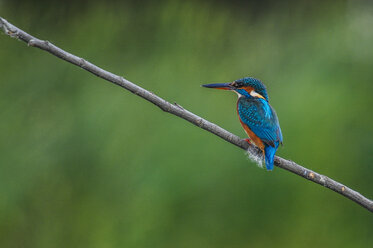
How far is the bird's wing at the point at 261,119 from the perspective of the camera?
1.74 metres

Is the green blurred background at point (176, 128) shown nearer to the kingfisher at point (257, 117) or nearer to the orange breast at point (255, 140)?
the kingfisher at point (257, 117)

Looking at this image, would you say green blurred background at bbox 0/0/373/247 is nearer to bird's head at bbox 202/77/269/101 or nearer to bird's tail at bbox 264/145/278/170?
bird's head at bbox 202/77/269/101

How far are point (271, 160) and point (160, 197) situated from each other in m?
1.21

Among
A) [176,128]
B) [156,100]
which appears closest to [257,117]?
[156,100]

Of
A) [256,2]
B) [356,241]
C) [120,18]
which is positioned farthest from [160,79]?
[356,241]

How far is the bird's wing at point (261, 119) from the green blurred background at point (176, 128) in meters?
0.73

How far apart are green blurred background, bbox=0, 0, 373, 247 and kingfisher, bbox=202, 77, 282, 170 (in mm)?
695

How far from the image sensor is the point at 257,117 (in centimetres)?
185

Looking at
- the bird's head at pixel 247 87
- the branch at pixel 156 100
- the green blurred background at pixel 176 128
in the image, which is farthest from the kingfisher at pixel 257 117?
the green blurred background at pixel 176 128

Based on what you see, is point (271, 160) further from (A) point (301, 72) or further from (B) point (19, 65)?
(B) point (19, 65)

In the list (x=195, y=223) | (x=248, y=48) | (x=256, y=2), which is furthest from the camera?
(x=256, y=2)

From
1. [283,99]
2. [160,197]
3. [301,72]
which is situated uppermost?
[301,72]

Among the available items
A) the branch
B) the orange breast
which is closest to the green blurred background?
the orange breast

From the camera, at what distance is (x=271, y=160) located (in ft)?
5.20
